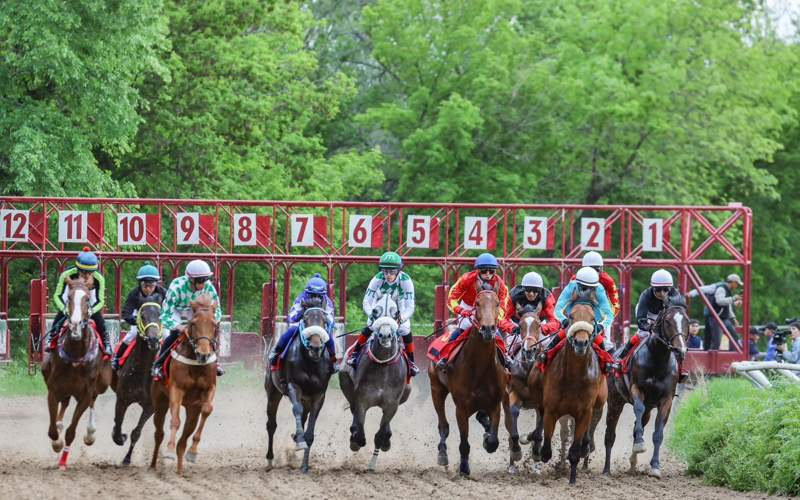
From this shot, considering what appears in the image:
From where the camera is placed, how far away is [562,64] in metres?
42.5

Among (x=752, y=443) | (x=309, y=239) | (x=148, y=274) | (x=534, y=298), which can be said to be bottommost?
(x=752, y=443)

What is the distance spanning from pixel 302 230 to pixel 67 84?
5.19 metres

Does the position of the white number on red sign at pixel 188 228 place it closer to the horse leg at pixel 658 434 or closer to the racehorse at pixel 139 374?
the racehorse at pixel 139 374

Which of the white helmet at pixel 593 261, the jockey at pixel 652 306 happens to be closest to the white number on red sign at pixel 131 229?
the white helmet at pixel 593 261

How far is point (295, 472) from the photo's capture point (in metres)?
15.9

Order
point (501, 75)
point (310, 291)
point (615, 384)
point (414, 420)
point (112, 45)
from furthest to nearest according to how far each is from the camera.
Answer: point (501, 75), point (112, 45), point (414, 420), point (615, 384), point (310, 291)

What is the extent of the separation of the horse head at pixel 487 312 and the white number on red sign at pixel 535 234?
1340 cm

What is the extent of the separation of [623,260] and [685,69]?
15456 millimetres

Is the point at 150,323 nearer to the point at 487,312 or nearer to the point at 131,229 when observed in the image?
the point at 487,312

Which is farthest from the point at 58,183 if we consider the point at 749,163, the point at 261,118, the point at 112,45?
the point at 749,163

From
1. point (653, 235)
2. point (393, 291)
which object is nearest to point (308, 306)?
point (393, 291)

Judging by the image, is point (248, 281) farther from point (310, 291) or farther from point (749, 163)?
point (310, 291)

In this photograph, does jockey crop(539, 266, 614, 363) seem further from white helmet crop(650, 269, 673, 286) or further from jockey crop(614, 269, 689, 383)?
white helmet crop(650, 269, 673, 286)

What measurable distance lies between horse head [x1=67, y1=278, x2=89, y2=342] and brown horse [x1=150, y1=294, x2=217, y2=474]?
3.42 ft
